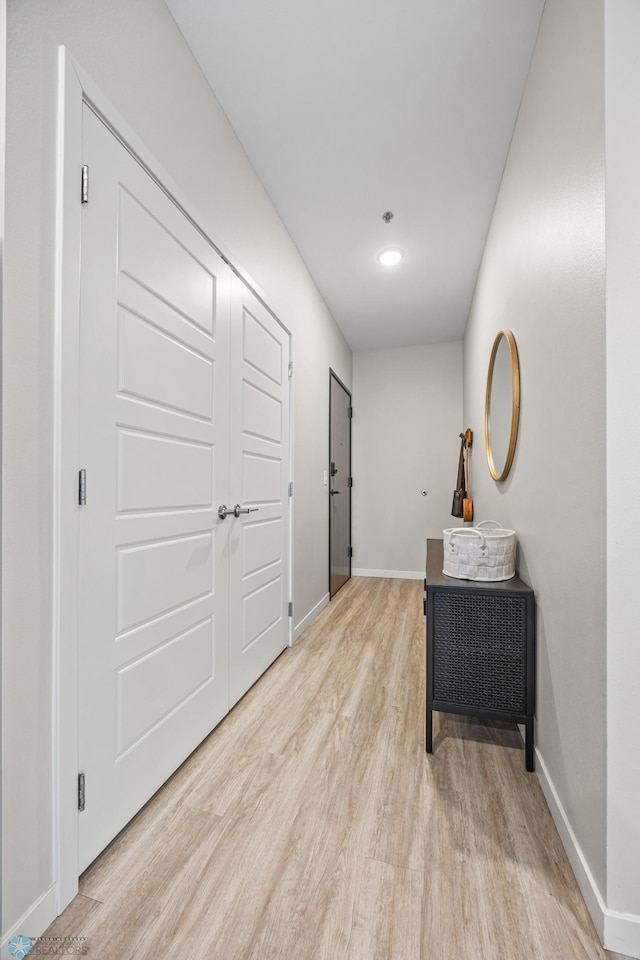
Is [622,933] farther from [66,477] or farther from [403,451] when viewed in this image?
[403,451]

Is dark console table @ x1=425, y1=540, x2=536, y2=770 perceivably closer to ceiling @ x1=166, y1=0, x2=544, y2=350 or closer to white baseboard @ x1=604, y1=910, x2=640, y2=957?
white baseboard @ x1=604, y1=910, x2=640, y2=957

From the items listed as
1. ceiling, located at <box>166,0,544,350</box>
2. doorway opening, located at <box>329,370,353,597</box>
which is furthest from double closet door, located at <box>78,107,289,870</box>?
doorway opening, located at <box>329,370,353,597</box>

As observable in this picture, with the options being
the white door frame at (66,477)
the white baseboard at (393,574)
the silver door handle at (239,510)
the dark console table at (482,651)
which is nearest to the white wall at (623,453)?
the dark console table at (482,651)

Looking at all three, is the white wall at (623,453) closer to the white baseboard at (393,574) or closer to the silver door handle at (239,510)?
the silver door handle at (239,510)

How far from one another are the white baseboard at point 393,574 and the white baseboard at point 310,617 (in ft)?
3.93

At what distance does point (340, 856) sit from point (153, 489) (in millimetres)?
1162

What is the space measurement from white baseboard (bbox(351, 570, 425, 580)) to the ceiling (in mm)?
3083

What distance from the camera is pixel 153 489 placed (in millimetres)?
1376

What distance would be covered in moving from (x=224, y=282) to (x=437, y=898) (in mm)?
2135

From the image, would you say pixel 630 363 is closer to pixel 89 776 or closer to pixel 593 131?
pixel 593 131

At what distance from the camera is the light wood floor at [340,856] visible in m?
0.96

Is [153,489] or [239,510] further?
[239,510]

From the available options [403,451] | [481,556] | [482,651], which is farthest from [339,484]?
[482,651]

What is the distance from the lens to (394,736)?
177 cm
